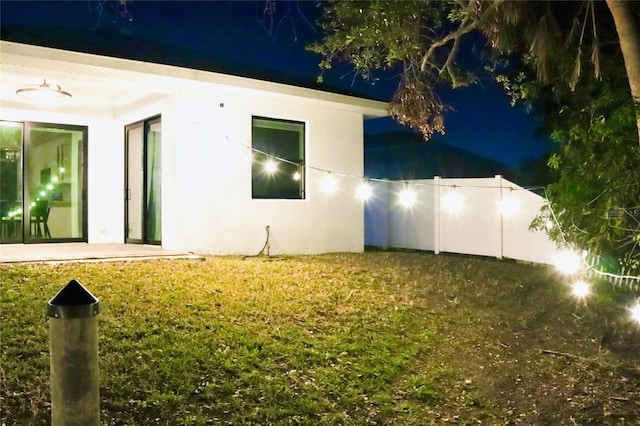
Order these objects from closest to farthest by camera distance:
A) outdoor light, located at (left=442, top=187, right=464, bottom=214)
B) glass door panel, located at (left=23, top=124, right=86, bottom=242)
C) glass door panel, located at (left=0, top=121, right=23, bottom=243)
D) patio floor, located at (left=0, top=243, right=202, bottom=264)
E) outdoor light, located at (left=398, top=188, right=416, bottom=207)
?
1. patio floor, located at (left=0, top=243, right=202, bottom=264)
2. glass door panel, located at (left=0, top=121, right=23, bottom=243)
3. glass door panel, located at (left=23, top=124, right=86, bottom=242)
4. outdoor light, located at (left=442, top=187, right=464, bottom=214)
5. outdoor light, located at (left=398, top=188, right=416, bottom=207)

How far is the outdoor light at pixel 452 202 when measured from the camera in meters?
12.2

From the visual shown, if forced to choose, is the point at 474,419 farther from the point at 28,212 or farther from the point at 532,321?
the point at 28,212

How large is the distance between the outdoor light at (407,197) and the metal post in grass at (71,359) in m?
10.9

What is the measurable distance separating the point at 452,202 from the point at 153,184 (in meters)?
6.04

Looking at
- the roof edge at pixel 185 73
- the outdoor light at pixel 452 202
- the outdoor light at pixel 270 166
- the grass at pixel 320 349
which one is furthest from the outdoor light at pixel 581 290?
the outdoor light at pixel 270 166

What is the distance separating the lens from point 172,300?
629 centimetres

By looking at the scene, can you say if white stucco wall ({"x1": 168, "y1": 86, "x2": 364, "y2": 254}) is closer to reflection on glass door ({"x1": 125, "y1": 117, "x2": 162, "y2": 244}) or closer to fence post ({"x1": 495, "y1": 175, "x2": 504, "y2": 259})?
reflection on glass door ({"x1": 125, "y1": 117, "x2": 162, "y2": 244})

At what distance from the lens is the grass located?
14.4 ft

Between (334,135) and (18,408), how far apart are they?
334 inches

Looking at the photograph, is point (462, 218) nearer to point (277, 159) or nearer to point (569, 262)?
point (569, 262)

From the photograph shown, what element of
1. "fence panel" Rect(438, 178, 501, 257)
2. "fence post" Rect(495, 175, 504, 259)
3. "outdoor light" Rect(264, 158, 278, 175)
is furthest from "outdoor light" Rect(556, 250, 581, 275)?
"outdoor light" Rect(264, 158, 278, 175)

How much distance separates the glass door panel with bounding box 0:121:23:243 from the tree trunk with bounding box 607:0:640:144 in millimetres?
9363

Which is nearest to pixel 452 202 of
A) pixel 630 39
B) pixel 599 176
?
pixel 599 176

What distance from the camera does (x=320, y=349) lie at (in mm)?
5516
